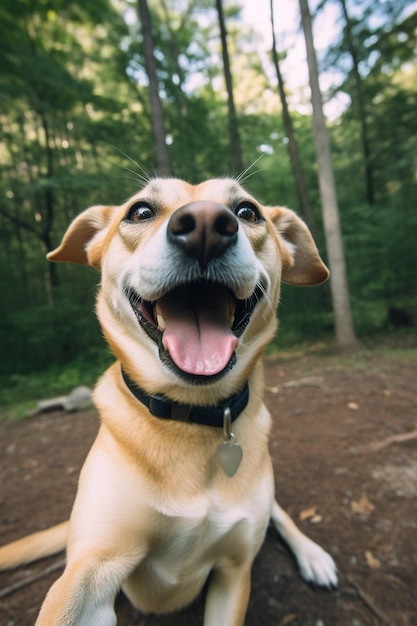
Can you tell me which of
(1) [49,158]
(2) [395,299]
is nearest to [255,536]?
(2) [395,299]

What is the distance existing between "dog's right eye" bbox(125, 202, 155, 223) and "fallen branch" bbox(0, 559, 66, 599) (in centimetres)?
200

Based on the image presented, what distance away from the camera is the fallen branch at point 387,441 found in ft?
10.4

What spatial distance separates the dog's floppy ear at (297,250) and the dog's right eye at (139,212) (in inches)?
32.9

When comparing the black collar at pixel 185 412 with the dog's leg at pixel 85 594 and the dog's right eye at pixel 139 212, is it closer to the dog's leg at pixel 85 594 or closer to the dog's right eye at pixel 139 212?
the dog's leg at pixel 85 594

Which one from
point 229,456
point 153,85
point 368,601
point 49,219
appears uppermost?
point 153,85

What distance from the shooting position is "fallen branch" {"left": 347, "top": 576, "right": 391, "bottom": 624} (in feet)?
5.30

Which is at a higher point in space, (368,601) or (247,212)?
(247,212)

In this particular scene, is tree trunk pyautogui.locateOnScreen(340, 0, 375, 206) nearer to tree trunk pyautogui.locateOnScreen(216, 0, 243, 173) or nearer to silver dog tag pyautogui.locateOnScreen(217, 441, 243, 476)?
tree trunk pyautogui.locateOnScreen(216, 0, 243, 173)

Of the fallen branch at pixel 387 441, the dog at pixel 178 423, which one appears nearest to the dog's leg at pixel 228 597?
the dog at pixel 178 423

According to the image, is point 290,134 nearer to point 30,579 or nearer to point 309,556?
point 309,556

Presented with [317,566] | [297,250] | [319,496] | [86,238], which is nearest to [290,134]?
[297,250]

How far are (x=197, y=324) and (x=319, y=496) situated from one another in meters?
2.00

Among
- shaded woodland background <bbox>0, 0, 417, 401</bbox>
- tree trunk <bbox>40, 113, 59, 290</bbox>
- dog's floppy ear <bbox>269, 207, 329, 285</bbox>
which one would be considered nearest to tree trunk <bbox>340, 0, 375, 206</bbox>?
shaded woodland background <bbox>0, 0, 417, 401</bbox>

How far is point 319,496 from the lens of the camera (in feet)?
8.43
